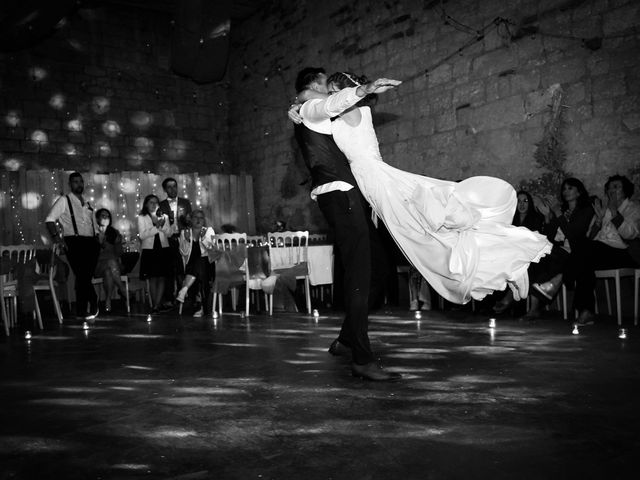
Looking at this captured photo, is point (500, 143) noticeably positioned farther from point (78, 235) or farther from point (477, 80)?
point (78, 235)

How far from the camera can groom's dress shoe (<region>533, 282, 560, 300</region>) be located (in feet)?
18.1

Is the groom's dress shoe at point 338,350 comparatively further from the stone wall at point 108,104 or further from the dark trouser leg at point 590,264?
the stone wall at point 108,104

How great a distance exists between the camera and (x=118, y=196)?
9703mm

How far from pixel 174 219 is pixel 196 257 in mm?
697

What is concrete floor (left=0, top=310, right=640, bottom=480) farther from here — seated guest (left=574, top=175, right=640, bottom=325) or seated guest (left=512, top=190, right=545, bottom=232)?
seated guest (left=512, top=190, right=545, bottom=232)

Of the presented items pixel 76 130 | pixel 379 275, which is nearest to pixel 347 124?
pixel 379 275

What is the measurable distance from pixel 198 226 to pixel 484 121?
3365 mm

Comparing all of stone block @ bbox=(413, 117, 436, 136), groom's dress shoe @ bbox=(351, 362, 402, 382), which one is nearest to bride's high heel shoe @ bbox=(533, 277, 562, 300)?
groom's dress shoe @ bbox=(351, 362, 402, 382)

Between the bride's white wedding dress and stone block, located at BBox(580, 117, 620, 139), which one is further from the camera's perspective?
stone block, located at BBox(580, 117, 620, 139)

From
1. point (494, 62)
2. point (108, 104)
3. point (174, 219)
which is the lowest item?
point (174, 219)

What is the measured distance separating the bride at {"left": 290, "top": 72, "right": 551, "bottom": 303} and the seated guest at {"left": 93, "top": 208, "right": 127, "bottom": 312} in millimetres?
4574

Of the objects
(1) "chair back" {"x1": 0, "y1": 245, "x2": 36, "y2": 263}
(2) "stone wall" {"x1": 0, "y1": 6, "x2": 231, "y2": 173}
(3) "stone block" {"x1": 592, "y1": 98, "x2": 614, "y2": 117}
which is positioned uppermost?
(2) "stone wall" {"x1": 0, "y1": 6, "x2": 231, "y2": 173}

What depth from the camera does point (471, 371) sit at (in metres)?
3.51

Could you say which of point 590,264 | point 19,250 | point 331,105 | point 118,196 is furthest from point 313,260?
point 118,196
